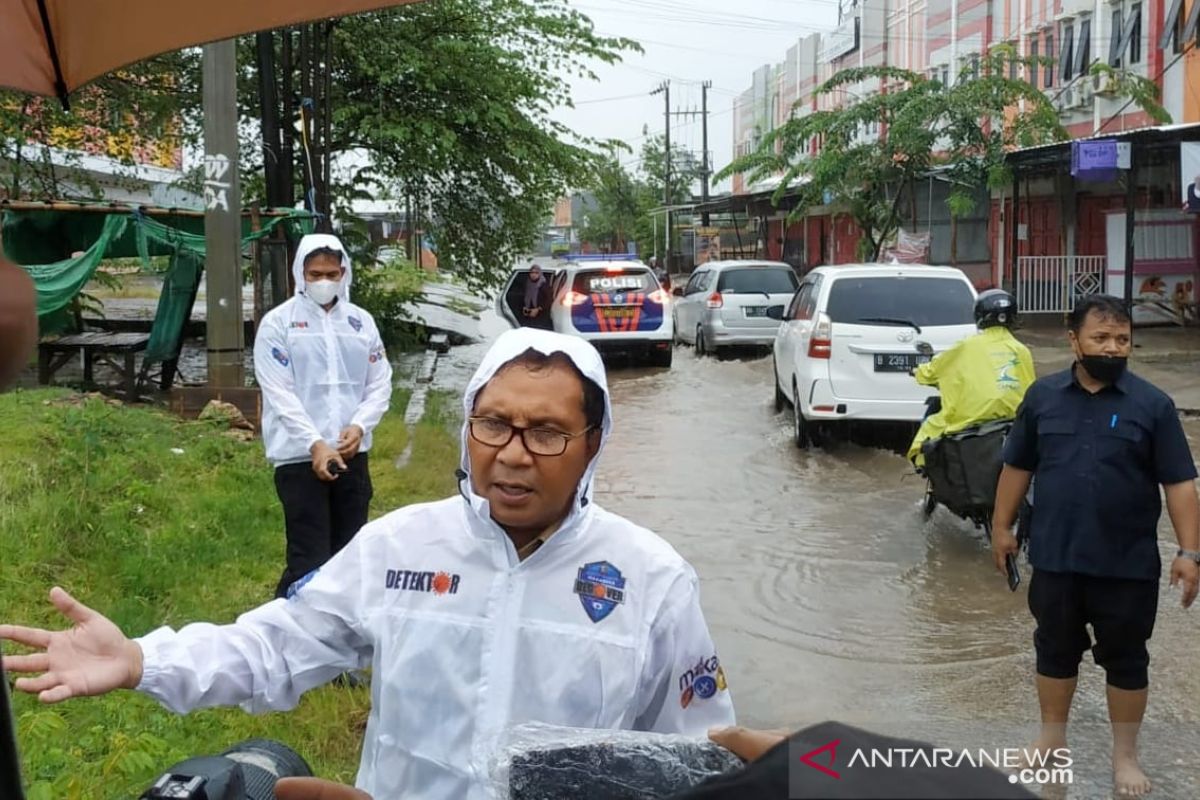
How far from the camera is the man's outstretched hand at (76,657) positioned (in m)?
1.91

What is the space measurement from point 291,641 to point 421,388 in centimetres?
1345

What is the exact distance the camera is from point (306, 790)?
1875mm

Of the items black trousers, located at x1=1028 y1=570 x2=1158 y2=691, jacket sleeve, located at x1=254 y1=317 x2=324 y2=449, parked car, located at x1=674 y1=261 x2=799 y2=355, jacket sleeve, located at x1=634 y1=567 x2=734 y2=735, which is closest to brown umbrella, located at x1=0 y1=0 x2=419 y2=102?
jacket sleeve, located at x1=634 y1=567 x2=734 y2=735

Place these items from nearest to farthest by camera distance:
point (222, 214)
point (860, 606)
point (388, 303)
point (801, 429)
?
point (860, 606) → point (222, 214) → point (801, 429) → point (388, 303)

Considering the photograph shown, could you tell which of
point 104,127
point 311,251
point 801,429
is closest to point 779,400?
point 801,429

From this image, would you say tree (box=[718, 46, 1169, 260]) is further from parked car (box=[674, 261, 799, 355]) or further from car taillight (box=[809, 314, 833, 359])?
car taillight (box=[809, 314, 833, 359])

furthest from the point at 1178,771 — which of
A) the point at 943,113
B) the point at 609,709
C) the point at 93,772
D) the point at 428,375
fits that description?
the point at 943,113

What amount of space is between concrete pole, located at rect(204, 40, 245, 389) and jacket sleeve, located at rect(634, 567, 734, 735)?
28.9ft

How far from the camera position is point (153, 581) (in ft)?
20.1

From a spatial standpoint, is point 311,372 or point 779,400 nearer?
point 311,372

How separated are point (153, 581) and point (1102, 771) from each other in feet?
14.2

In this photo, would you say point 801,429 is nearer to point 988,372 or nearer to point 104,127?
point 988,372

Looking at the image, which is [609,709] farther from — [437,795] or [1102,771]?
[1102,771]

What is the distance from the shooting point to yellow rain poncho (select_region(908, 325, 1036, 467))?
711 centimetres
